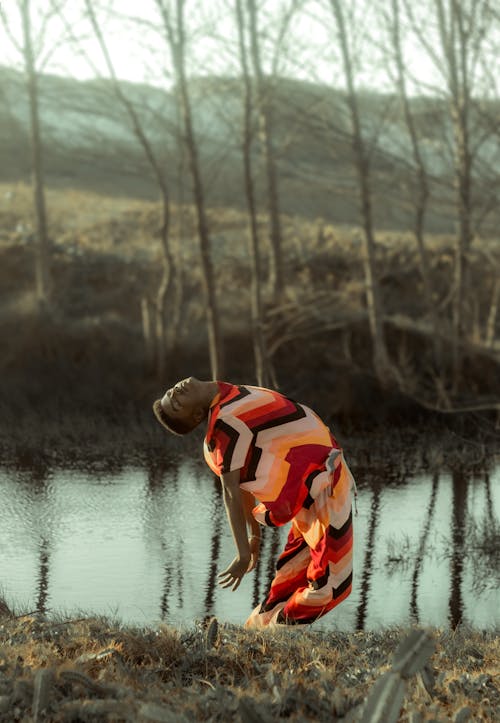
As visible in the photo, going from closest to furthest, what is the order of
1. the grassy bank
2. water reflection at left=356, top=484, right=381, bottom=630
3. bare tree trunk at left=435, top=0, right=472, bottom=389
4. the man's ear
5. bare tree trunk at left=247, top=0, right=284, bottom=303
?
the grassy bank < the man's ear < water reflection at left=356, top=484, right=381, bottom=630 < bare tree trunk at left=435, top=0, right=472, bottom=389 < bare tree trunk at left=247, top=0, right=284, bottom=303

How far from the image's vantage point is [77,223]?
34094 millimetres

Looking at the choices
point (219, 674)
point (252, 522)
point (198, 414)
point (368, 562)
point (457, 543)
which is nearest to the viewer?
point (219, 674)

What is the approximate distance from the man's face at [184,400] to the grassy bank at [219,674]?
1.09m

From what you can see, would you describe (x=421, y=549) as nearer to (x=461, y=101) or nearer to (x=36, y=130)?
(x=461, y=101)

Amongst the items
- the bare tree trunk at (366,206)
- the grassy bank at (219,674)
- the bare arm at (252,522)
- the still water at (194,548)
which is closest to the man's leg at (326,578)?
the grassy bank at (219,674)

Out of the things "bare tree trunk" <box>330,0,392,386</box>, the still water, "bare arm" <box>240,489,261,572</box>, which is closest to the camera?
"bare arm" <box>240,489,261,572</box>

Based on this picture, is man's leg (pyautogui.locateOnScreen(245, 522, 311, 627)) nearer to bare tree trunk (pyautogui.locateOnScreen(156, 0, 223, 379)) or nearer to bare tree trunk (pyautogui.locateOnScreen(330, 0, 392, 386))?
bare tree trunk (pyautogui.locateOnScreen(156, 0, 223, 379))

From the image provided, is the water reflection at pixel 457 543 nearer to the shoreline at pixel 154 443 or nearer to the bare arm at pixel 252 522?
the shoreline at pixel 154 443

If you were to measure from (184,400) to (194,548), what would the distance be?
449 cm

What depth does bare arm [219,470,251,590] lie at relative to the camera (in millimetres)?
5723

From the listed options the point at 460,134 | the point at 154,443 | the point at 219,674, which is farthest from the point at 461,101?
the point at 219,674

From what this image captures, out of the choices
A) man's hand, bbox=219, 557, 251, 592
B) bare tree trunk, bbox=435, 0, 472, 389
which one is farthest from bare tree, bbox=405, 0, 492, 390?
man's hand, bbox=219, 557, 251, 592

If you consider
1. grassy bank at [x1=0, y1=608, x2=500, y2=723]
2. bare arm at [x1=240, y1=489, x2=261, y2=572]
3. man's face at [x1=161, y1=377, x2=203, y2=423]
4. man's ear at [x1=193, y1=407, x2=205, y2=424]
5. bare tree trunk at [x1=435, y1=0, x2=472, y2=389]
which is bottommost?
grassy bank at [x1=0, y1=608, x2=500, y2=723]

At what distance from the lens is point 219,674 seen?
4.98m
